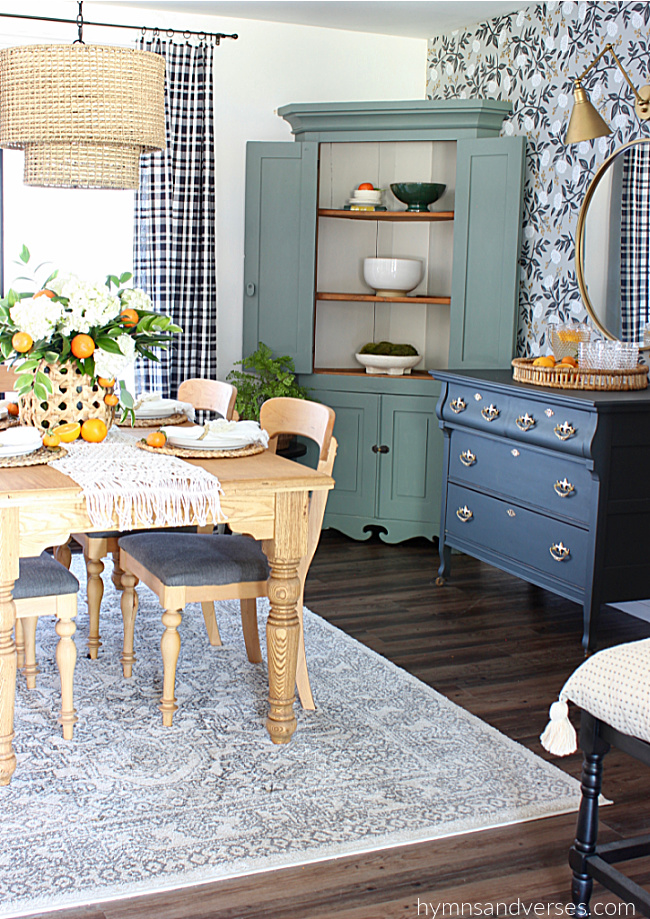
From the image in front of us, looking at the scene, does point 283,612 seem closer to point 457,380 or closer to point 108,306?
point 108,306

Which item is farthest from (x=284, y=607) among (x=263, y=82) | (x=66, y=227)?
(x=263, y=82)

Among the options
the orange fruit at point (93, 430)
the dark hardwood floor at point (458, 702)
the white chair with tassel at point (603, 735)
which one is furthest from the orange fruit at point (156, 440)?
the white chair with tassel at point (603, 735)

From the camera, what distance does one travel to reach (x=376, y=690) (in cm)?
310

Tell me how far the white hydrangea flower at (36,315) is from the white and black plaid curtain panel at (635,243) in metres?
2.29

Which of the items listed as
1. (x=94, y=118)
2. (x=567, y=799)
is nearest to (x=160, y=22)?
(x=94, y=118)

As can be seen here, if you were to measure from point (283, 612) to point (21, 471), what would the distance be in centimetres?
76

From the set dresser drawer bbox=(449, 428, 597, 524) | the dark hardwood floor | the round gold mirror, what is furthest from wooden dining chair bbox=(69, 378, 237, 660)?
the round gold mirror

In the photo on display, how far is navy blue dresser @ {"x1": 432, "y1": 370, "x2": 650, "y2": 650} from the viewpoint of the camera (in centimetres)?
339

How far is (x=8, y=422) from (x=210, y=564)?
0.87 meters

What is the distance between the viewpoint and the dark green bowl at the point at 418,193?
4.80m

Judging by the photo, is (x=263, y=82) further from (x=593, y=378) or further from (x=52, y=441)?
(x=52, y=441)

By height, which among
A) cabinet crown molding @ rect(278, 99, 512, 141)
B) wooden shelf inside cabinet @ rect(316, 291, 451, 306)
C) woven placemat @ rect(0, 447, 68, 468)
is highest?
cabinet crown molding @ rect(278, 99, 512, 141)

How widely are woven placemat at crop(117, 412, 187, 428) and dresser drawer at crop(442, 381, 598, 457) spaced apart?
1.22 metres

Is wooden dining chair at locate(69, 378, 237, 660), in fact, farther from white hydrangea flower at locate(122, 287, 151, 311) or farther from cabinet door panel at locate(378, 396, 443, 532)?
cabinet door panel at locate(378, 396, 443, 532)
